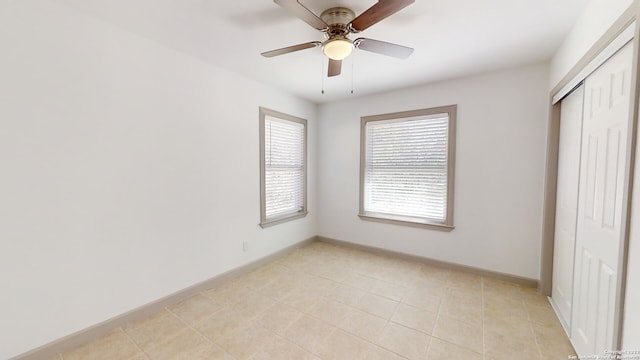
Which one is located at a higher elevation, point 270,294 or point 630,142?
point 630,142

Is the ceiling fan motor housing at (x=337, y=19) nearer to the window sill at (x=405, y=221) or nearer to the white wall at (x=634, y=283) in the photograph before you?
the white wall at (x=634, y=283)

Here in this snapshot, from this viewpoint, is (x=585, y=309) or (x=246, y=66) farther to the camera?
(x=246, y=66)

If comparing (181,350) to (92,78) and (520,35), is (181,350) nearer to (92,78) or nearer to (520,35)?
(92,78)

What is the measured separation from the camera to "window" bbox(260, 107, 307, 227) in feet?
11.1

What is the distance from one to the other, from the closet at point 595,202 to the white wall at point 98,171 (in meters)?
3.16

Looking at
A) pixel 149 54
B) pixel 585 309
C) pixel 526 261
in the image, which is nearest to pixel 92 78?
pixel 149 54

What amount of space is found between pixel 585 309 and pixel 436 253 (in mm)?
1673

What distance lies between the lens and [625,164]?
121 cm

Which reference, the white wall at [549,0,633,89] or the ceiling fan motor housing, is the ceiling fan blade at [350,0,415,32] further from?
the white wall at [549,0,633,89]

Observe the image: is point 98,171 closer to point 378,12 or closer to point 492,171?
point 378,12

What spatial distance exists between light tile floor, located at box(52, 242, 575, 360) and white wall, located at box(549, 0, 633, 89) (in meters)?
2.19

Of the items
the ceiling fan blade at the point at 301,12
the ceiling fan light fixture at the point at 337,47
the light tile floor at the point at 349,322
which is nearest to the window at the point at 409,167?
the light tile floor at the point at 349,322

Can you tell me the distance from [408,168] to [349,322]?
87.5 inches

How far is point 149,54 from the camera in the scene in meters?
2.20
